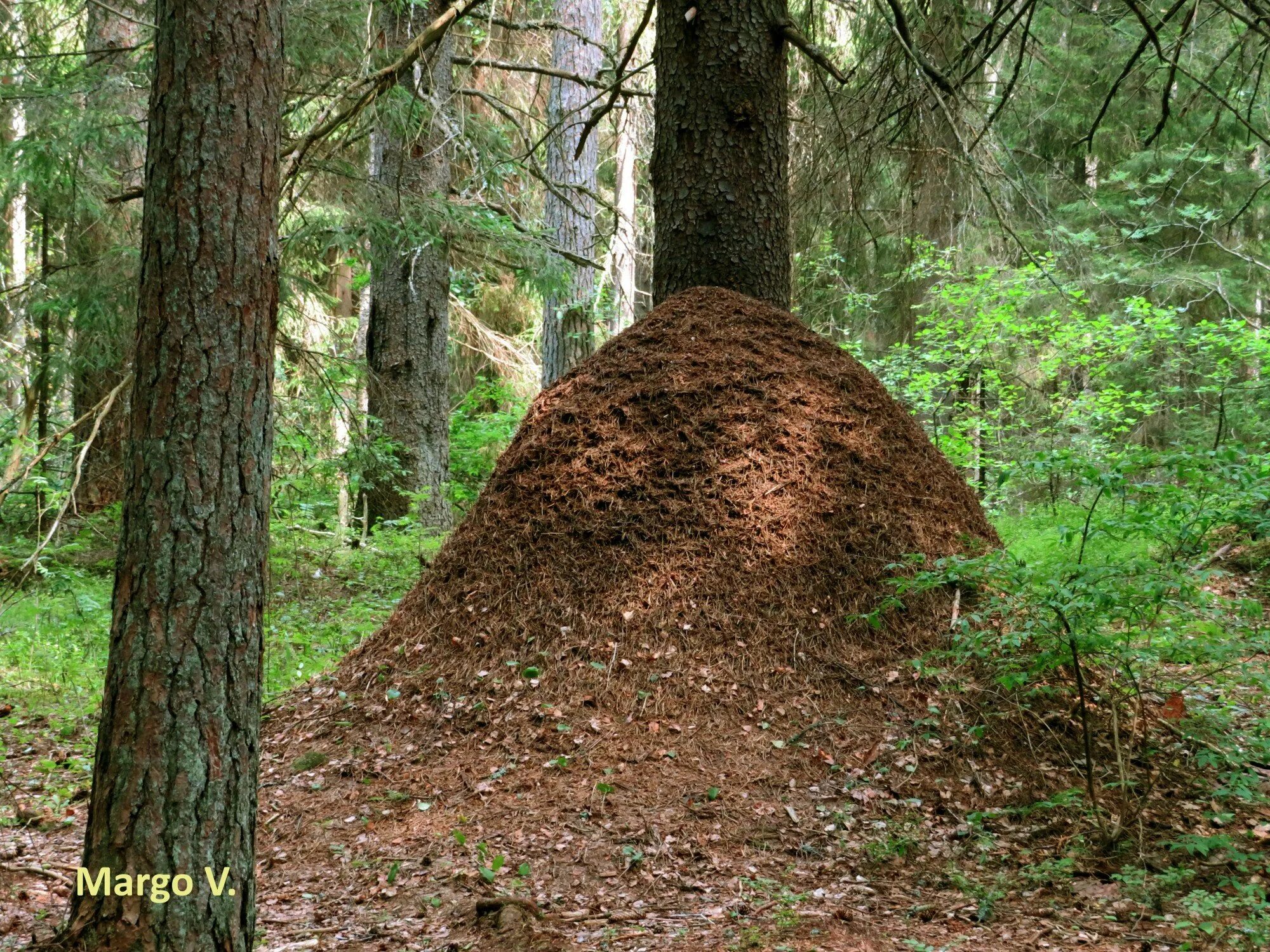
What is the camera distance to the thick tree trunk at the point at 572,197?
1121cm

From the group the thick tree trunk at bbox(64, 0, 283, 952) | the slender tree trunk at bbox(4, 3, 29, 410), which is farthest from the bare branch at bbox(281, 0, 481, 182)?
the thick tree trunk at bbox(64, 0, 283, 952)

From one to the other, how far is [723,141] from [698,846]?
4.19 metres

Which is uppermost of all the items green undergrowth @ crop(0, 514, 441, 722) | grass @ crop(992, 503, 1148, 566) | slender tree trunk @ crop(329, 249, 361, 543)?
slender tree trunk @ crop(329, 249, 361, 543)

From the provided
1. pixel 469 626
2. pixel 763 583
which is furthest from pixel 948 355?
pixel 469 626

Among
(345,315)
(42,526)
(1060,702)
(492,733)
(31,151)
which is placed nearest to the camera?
(1060,702)

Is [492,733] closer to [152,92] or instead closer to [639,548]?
[639,548]

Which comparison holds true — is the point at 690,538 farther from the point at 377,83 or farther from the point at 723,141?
the point at 377,83

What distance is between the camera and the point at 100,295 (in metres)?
6.98

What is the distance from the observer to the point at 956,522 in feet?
17.2

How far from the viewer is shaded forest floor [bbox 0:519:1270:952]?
3188 mm

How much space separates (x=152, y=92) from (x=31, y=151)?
4689mm

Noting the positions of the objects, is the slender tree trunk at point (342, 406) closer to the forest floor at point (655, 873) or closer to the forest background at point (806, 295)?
the forest background at point (806, 295)

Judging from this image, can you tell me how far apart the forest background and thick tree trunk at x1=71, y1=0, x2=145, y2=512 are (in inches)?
1.5

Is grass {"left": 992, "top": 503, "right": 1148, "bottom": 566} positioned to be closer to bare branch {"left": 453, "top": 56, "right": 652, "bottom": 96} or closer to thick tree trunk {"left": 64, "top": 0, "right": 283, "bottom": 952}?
thick tree trunk {"left": 64, "top": 0, "right": 283, "bottom": 952}
